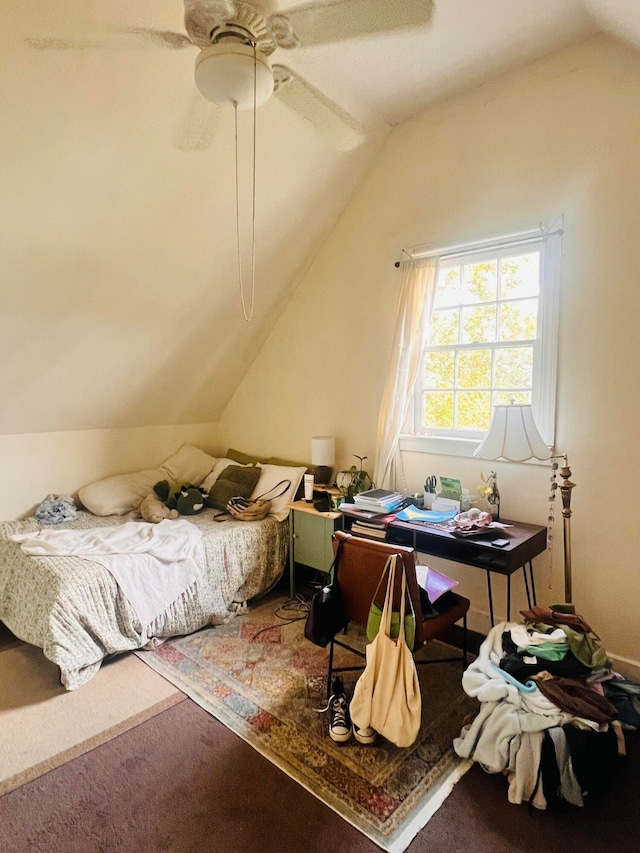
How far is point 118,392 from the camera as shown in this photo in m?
3.54

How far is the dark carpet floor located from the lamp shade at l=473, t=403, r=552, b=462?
49.9 inches

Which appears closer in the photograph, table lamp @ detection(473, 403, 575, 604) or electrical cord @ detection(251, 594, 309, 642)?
table lamp @ detection(473, 403, 575, 604)

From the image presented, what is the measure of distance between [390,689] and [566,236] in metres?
2.25

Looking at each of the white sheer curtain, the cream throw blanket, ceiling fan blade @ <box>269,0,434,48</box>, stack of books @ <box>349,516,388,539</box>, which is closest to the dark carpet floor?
the cream throw blanket

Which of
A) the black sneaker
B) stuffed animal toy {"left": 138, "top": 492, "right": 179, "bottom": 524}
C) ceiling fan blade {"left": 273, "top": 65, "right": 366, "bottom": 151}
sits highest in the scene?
ceiling fan blade {"left": 273, "top": 65, "right": 366, "bottom": 151}

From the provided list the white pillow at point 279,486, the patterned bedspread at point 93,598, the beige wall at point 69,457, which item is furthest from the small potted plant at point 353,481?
the beige wall at point 69,457

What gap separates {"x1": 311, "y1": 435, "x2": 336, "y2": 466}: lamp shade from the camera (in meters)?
3.37

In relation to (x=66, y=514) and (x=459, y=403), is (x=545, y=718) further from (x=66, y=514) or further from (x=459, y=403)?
(x=66, y=514)

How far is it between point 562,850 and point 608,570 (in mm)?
1227

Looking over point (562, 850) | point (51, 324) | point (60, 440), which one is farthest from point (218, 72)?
point (60, 440)

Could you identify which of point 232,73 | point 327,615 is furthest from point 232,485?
point 232,73

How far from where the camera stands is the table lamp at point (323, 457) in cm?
338

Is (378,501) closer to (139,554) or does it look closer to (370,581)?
(370,581)

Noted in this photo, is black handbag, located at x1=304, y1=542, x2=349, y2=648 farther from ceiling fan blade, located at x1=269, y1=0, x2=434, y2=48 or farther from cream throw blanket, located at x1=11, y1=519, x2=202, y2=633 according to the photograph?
ceiling fan blade, located at x1=269, y1=0, x2=434, y2=48
